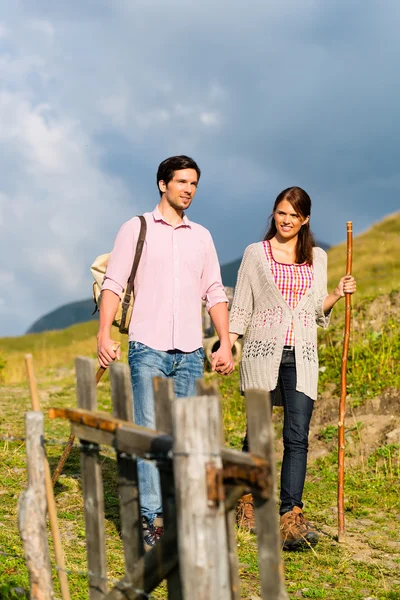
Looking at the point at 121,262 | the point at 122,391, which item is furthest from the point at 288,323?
the point at 122,391

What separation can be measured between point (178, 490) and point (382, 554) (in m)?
4.25

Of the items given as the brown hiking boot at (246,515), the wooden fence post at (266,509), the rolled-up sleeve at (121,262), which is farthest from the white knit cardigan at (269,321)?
the wooden fence post at (266,509)

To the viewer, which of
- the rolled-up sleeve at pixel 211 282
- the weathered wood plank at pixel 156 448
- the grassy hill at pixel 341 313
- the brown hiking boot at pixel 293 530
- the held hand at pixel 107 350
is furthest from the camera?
the grassy hill at pixel 341 313

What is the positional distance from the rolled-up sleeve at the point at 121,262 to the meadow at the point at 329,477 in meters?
1.31

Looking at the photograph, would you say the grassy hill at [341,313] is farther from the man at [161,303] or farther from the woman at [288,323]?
the man at [161,303]

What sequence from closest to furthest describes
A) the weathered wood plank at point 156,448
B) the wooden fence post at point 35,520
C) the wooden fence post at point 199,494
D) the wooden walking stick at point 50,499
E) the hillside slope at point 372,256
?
the wooden fence post at point 199,494 < the weathered wood plank at point 156,448 < the wooden fence post at point 35,520 < the wooden walking stick at point 50,499 < the hillside slope at point 372,256

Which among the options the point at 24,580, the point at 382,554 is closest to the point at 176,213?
the point at 24,580

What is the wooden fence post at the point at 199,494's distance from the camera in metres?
3.29

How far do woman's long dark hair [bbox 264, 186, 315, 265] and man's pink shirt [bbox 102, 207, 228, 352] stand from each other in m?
1.02

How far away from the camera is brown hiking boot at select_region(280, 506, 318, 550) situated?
21.4ft

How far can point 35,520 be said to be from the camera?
13.4ft

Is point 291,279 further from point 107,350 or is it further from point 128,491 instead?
point 128,491

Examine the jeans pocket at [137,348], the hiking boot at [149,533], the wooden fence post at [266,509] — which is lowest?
the hiking boot at [149,533]

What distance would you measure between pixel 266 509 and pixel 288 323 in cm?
326
